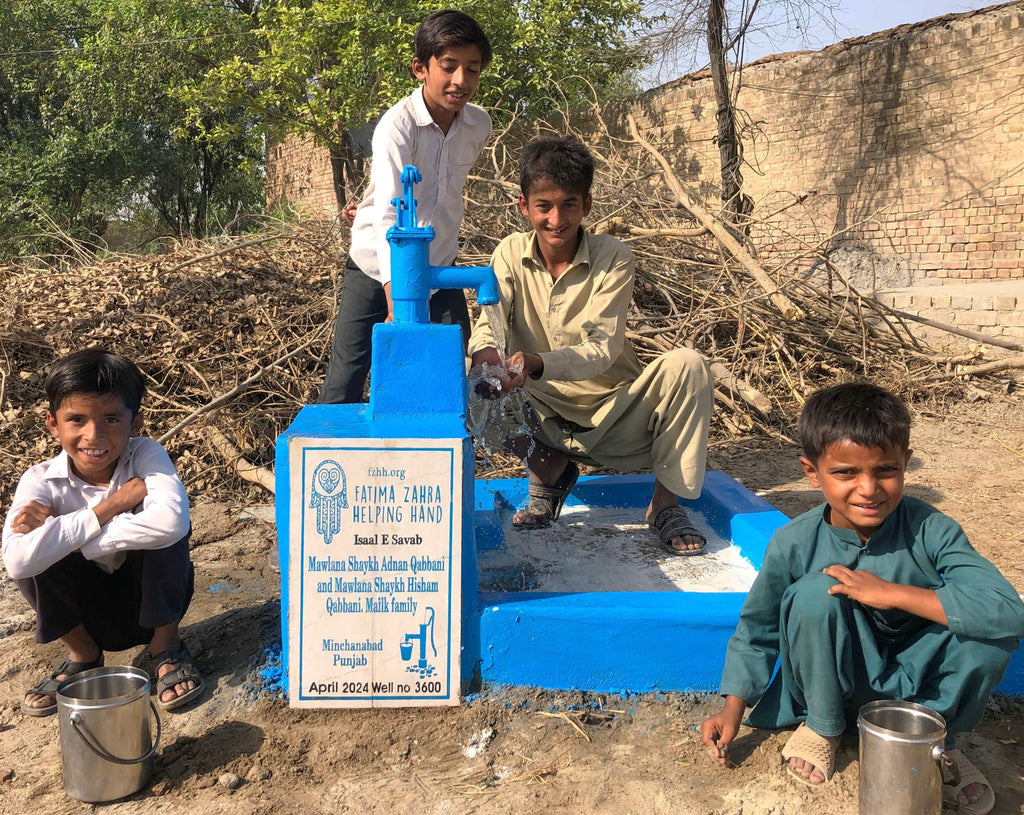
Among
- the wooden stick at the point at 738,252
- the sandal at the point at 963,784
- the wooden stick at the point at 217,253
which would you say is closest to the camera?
the sandal at the point at 963,784

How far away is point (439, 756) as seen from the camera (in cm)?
199

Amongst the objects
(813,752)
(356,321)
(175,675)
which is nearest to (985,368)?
(356,321)

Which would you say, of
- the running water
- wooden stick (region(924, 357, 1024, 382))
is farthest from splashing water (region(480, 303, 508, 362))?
wooden stick (region(924, 357, 1024, 382))

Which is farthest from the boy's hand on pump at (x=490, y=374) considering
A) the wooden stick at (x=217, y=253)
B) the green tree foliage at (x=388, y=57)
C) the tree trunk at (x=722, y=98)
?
the green tree foliage at (x=388, y=57)

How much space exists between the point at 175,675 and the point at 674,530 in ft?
5.09

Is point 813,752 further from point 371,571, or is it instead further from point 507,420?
point 507,420

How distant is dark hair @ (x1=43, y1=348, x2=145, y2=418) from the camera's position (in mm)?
2154

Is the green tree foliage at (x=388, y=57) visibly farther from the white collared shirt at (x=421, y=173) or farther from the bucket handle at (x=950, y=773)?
the bucket handle at (x=950, y=773)

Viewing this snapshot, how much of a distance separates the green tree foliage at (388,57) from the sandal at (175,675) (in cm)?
874

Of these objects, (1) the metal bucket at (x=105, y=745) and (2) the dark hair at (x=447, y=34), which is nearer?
(1) the metal bucket at (x=105, y=745)

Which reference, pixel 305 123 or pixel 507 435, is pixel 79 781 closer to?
pixel 507 435

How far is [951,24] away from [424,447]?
8.68m

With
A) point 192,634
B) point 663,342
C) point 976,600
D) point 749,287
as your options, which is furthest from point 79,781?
point 749,287

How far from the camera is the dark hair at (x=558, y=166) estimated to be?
2684 mm
